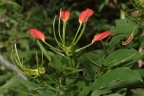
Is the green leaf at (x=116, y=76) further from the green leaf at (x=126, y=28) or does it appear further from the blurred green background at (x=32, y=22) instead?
the blurred green background at (x=32, y=22)

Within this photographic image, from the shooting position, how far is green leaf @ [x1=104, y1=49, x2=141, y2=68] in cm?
94

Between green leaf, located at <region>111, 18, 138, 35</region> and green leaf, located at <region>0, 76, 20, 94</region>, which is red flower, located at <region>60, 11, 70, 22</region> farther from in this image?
green leaf, located at <region>0, 76, 20, 94</region>

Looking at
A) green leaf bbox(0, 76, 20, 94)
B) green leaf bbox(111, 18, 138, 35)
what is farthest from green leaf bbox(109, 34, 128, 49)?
green leaf bbox(0, 76, 20, 94)

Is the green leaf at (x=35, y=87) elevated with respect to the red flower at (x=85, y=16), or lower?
lower

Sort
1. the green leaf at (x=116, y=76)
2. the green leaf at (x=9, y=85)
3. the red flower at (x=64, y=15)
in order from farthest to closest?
the green leaf at (x=9, y=85) → the red flower at (x=64, y=15) → the green leaf at (x=116, y=76)

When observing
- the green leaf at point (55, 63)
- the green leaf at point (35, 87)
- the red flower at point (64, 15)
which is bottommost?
the green leaf at point (35, 87)

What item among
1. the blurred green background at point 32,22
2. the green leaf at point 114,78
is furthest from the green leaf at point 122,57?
the blurred green background at point 32,22

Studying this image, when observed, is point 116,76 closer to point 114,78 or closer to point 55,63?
point 114,78

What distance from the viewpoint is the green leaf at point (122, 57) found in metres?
0.94

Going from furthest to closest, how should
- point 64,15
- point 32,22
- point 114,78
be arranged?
1. point 32,22
2. point 64,15
3. point 114,78

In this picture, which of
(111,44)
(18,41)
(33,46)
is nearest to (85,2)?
(33,46)

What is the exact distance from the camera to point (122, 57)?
3.24 ft

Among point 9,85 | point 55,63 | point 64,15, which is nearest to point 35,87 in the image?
point 55,63

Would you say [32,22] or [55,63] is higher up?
[55,63]
